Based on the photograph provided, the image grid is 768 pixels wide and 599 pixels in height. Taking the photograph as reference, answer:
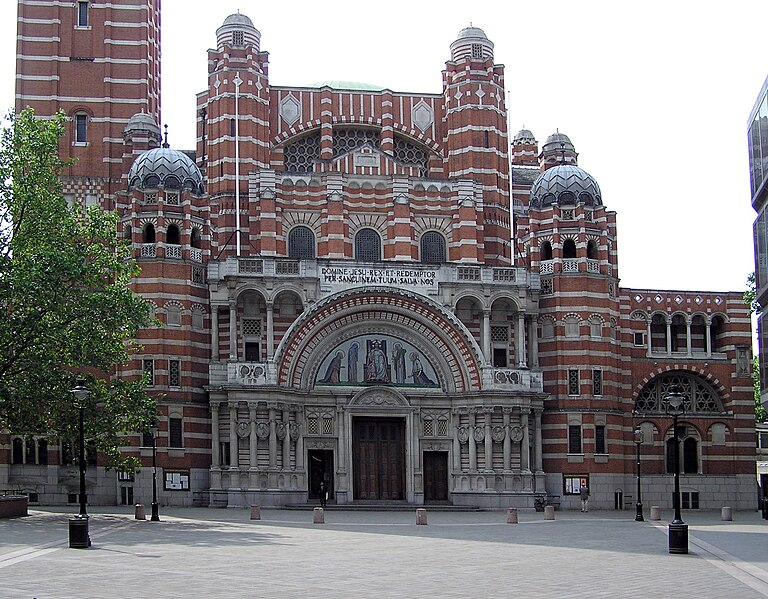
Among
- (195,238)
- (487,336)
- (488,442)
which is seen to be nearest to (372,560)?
(488,442)

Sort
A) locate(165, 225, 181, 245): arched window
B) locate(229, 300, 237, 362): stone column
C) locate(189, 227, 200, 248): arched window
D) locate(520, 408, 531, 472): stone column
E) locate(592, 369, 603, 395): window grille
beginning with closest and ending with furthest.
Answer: locate(229, 300, 237, 362): stone column < locate(520, 408, 531, 472): stone column < locate(165, 225, 181, 245): arched window < locate(189, 227, 200, 248): arched window < locate(592, 369, 603, 395): window grille

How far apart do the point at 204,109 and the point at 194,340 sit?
15.1 meters

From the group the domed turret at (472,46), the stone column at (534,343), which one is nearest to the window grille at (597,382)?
the stone column at (534,343)

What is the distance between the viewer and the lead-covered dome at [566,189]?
67125 mm

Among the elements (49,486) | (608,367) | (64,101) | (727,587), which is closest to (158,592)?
(727,587)

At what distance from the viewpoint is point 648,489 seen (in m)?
67.5

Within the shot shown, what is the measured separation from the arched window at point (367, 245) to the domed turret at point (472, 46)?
1138cm

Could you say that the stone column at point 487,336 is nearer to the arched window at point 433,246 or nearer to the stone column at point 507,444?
the stone column at point 507,444

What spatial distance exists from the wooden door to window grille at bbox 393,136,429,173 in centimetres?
1664

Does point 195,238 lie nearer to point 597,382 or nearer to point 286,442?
point 286,442

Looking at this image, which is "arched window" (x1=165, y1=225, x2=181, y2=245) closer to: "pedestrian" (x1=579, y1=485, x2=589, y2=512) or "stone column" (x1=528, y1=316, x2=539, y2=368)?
"stone column" (x1=528, y1=316, x2=539, y2=368)

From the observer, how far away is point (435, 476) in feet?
210

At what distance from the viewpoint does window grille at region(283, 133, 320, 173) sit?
69.9 meters

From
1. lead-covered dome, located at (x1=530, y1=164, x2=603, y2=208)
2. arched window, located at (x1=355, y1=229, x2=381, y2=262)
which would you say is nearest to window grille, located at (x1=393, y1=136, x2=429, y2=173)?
arched window, located at (x1=355, y1=229, x2=381, y2=262)
